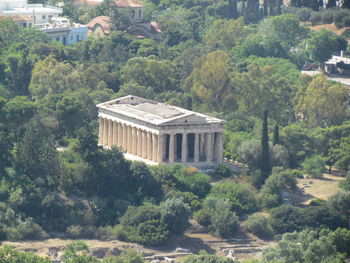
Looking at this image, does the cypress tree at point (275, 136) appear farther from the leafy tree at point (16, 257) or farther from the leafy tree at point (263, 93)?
the leafy tree at point (16, 257)

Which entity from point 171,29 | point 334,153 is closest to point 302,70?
point 171,29

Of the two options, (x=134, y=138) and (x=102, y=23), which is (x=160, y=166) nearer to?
(x=134, y=138)

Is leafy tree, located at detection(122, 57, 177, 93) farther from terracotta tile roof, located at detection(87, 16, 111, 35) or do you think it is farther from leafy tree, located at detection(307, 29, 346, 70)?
leafy tree, located at detection(307, 29, 346, 70)

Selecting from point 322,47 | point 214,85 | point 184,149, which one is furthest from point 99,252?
point 322,47

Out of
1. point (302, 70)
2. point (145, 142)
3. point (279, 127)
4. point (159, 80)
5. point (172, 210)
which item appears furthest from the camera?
point (302, 70)

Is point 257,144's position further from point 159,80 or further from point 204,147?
point 159,80

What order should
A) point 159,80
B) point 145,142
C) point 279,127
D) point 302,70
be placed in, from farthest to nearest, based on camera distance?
1. point 302,70
2. point 159,80
3. point 279,127
4. point 145,142
